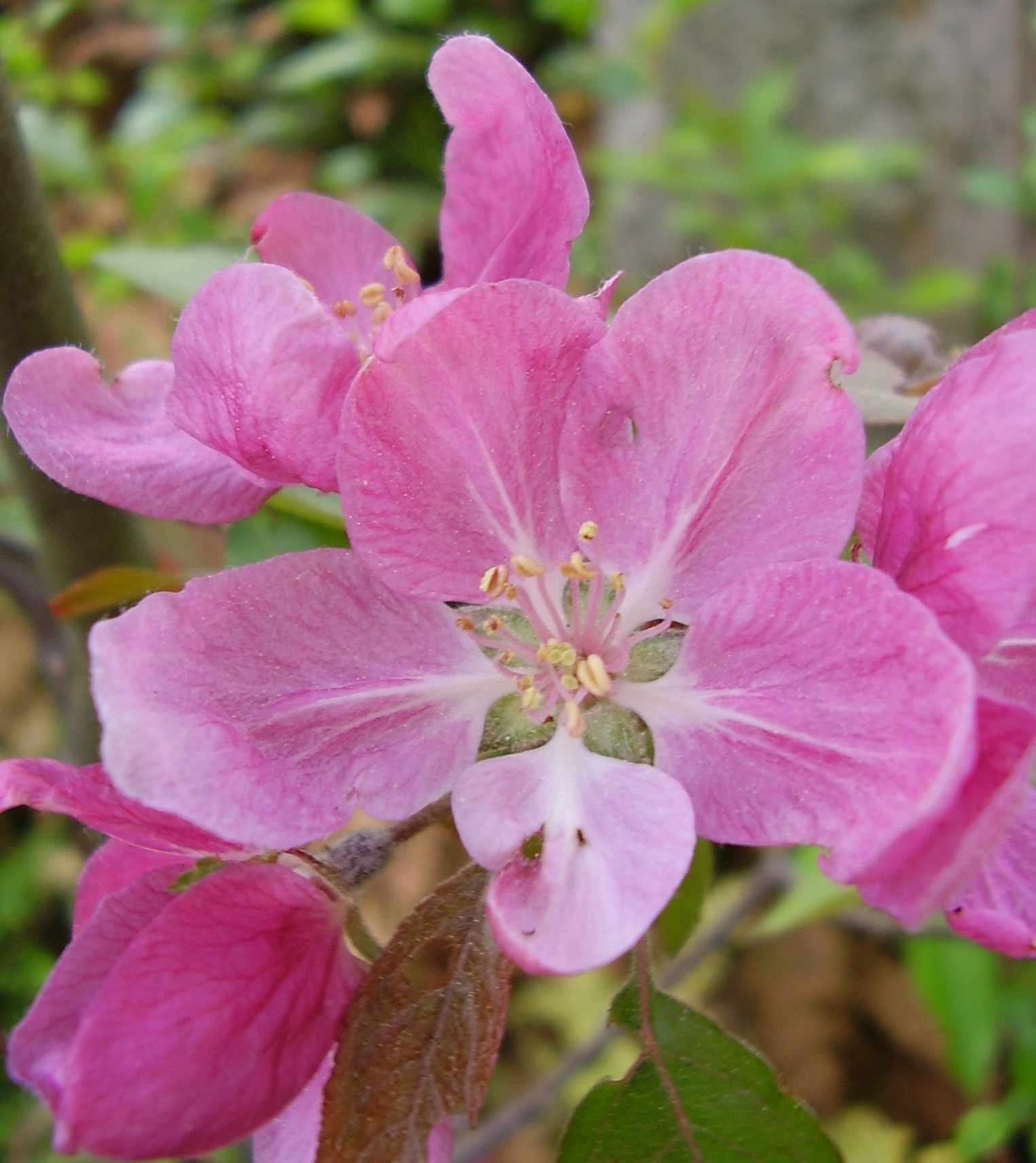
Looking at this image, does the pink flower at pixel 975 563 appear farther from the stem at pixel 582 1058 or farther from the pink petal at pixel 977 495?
the stem at pixel 582 1058

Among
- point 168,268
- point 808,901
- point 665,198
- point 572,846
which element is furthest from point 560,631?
point 665,198

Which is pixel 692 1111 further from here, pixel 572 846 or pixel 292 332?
pixel 292 332

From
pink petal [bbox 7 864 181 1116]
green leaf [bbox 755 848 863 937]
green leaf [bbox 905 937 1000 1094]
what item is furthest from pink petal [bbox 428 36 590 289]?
green leaf [bbox 905 937 1000 1094]

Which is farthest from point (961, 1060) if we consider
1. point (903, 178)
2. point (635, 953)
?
point (903, 178)

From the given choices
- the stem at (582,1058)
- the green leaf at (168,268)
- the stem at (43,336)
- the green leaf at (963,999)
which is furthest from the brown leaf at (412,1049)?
the green leaf at (963,999)

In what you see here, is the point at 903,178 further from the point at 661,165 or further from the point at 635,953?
the point at 635,953

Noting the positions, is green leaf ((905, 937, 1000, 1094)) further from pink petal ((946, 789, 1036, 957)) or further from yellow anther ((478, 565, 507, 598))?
yellow anther ((478, 565, 507, 598))
